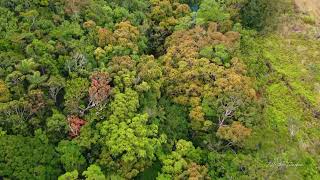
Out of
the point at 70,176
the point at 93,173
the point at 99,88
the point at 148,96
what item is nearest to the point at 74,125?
the point at 99,88

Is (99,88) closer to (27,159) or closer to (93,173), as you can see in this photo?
(93,173)

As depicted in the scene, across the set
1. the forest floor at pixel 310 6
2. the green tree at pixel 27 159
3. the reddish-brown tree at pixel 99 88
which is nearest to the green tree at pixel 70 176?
the green tree at pixel 27 159

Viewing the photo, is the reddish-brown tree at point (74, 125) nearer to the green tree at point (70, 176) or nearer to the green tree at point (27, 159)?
the green tree at point (27, 159)

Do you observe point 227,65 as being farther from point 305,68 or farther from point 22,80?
point 22,80

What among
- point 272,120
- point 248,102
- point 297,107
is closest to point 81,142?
point 248,102

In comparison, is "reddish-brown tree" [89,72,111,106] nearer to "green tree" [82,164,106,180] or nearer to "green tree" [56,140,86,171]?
"green tree" [56,140,86,171]

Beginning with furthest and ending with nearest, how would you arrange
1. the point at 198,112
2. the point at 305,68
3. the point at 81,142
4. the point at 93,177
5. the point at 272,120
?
the point at 305,68 → the point at 272,120 → the point at 198,112 → the point at 81,142 → the point at 93,177
